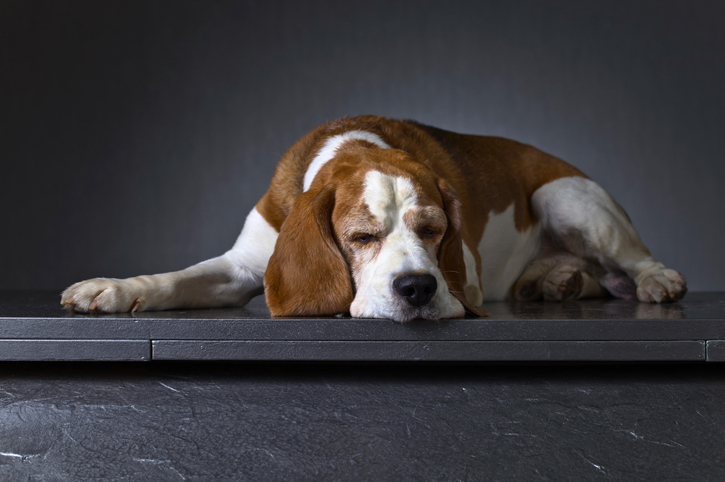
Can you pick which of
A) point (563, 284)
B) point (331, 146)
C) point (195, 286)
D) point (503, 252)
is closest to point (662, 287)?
point (563, 284)

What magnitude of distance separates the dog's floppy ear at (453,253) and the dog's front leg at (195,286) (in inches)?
25.8

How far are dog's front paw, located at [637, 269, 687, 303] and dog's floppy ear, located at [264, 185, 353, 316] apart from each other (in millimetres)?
1377

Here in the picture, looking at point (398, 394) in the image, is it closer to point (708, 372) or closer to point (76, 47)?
point (708, 372)

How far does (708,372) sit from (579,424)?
1.42ft

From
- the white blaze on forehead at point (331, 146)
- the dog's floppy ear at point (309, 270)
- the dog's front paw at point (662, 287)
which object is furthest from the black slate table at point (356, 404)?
the dog's front paw at point (662, 287)

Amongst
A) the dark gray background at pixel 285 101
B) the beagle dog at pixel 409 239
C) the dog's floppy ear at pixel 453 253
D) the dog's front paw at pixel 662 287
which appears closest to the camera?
the beagle dog at pixel 409 239

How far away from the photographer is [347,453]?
178cm

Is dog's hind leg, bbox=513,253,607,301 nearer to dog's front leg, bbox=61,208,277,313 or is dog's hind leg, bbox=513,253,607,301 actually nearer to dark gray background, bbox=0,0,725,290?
dog's front leg, bbox=61,208,277,313

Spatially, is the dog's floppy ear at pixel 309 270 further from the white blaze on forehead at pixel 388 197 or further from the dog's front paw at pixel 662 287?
the dog's front paw at pixel 662 287

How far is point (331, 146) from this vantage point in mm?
2381

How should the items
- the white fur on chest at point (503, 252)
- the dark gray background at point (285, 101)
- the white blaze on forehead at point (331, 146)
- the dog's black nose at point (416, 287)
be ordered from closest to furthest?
the dog's black nose at point (416, 287)
the white blaze on forehead at point (331, 146)
the white fur on chest at point (503, 252)
the dark gray background at point (285, 101)

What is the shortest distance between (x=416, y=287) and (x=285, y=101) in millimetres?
3087

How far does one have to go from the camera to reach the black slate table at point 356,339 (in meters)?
1.84

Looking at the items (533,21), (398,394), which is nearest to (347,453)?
(398,394)
